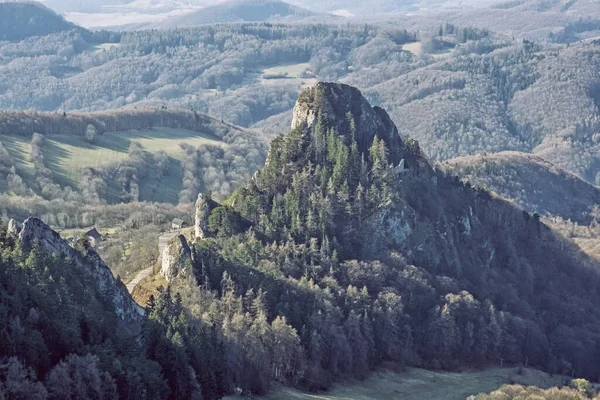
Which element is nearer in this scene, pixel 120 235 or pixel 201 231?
pixel 201 231

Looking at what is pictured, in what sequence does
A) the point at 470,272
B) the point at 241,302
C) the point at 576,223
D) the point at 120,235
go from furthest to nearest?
1. the point at 576,223
2. the point at 120,235
3. the point at 470,272
4. the point at 241,302

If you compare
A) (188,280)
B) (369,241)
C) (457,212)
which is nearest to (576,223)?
(457,212)

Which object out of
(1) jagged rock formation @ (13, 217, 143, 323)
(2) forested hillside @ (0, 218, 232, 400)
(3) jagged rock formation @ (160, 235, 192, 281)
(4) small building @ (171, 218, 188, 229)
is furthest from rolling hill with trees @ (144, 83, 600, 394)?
(4) small building @ (171, 218, 188, 229)

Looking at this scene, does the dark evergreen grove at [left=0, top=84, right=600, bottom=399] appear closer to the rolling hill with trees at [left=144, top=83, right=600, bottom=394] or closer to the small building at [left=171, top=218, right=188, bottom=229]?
the rolling hill with trees at [left=144, top=83, right=600, bottom=394]

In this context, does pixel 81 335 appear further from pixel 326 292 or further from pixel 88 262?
pixel 326 292

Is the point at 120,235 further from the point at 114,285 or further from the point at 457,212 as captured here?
the point at 114,285

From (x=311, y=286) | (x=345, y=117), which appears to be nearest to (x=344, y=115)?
(x=345, y=117)
